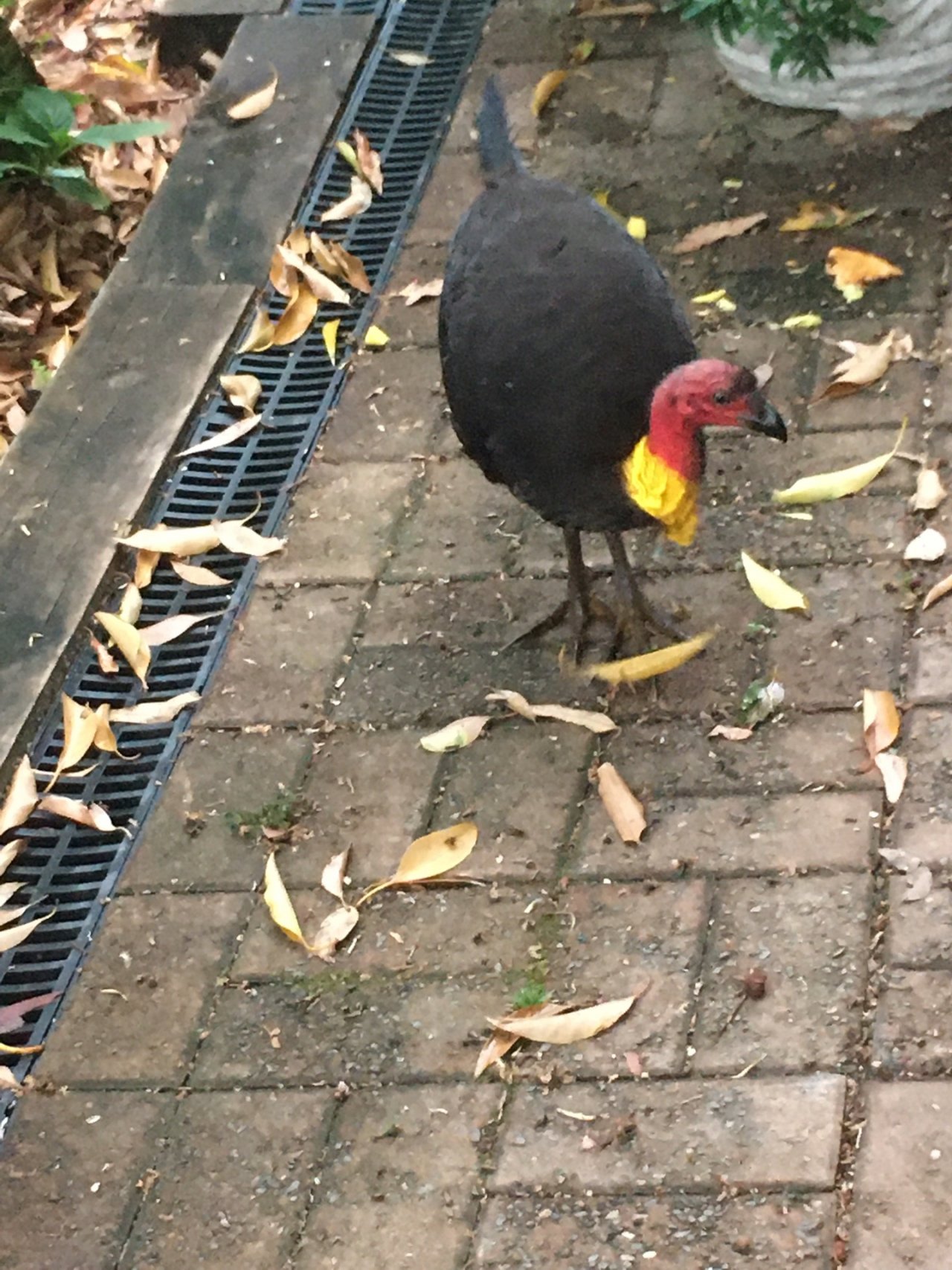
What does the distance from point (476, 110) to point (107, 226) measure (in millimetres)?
1273

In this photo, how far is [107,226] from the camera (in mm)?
5379

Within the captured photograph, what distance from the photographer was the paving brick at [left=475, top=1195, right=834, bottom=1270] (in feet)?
7.88

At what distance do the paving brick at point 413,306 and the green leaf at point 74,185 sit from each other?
1064 mm

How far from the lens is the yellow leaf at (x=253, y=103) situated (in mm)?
5289

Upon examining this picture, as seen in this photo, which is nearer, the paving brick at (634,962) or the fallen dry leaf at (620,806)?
the paving brick at (634,962)

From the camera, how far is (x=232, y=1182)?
271 cm

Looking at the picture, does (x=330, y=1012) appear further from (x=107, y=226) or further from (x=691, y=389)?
(x=107, y=226)

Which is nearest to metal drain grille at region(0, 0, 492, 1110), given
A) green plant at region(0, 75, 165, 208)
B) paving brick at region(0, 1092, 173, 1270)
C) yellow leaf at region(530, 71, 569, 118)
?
paving brick at region(0, 1092, 173, 1270)

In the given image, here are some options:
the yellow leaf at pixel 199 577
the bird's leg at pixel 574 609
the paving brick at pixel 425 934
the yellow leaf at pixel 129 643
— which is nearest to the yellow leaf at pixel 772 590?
the bird's leg at pixel 574 609

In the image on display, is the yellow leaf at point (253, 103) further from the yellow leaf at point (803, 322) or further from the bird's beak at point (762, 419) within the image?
the bird's beak at point (762, 419)

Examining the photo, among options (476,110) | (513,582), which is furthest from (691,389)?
(476,110)

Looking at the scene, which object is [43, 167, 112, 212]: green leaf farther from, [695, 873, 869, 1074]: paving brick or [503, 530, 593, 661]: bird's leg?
[695, 873, 869, 1074]: paving brick

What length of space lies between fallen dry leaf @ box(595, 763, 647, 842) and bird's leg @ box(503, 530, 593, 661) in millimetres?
383

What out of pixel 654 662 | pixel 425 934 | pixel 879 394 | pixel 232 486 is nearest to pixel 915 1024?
pixel 425 934
